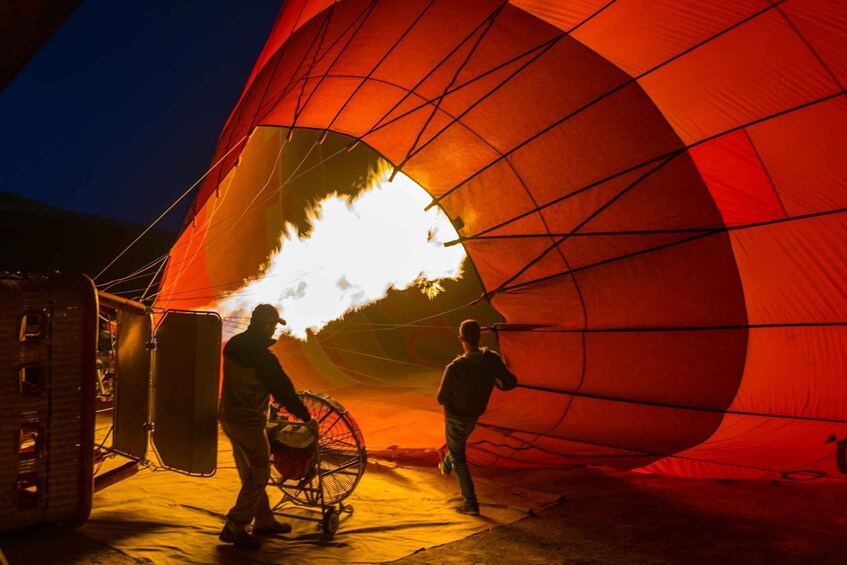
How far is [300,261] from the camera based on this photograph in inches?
351

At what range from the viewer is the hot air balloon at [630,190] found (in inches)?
160

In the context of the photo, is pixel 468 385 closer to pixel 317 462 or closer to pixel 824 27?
pixel 317 462

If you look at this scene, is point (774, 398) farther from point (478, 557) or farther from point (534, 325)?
point (478, 557)

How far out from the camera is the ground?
10.0 feet

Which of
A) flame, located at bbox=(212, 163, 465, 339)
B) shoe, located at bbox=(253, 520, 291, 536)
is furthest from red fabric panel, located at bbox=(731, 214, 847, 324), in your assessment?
flame, located at bbox=(212, 163, 465, 339)

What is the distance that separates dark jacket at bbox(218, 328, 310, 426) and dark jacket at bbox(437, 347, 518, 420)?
1.13m

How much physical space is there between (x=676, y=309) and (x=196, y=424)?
3.63 meters

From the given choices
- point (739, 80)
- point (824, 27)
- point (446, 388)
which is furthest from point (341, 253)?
point (824, 27)

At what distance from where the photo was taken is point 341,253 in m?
9.20

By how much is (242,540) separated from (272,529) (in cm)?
34

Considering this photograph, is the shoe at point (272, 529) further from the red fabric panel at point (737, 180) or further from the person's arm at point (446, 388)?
the red fabric panel at point (737, 180)

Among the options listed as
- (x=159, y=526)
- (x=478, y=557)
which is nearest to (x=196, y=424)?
(x=159, y=526)

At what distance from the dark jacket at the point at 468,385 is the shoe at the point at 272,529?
1.27 m

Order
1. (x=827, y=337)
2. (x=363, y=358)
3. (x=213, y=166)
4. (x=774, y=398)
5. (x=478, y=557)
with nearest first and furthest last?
(x=478, y=557), (x=827, y=337), (x=774, y=398), (x=213, y=166), (x=363, y=358)
